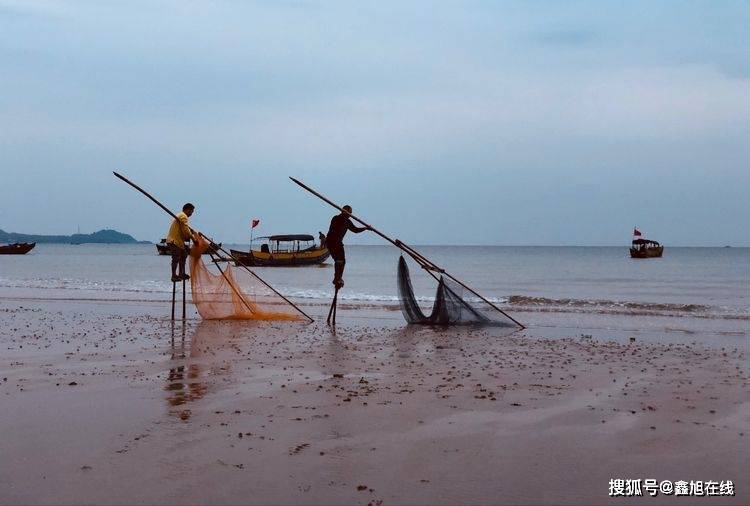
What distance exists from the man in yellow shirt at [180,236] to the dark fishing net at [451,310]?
363 centimetres

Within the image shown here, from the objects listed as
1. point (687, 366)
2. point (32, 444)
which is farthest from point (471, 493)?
point (687, 366)

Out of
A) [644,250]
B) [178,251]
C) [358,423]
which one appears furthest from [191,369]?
[644,250]

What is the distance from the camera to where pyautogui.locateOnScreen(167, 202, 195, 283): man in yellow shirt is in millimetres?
12375

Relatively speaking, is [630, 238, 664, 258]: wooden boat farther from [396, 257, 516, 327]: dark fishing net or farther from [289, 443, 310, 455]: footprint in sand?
[289, 443, 310, 455]: footprint in sand

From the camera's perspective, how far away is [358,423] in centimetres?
523

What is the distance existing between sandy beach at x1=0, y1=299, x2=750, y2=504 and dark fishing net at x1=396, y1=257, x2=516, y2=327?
2895mm

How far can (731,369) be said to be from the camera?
26.6ft

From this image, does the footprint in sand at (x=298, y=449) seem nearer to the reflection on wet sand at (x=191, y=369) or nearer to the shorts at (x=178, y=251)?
the reflection on wet sand at (x=191, y=369)

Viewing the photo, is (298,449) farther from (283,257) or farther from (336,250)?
(283,257)

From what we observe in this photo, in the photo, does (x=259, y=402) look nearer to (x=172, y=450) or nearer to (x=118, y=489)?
(x=172, y=450)

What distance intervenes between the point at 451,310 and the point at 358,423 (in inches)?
298

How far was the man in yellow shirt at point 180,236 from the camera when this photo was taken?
12.4m

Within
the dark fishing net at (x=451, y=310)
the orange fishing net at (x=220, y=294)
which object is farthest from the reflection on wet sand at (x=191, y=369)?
the dark fishing net at (x=451, y=310)

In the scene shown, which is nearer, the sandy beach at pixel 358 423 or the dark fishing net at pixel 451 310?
the sandy beach at pixel 358 423
